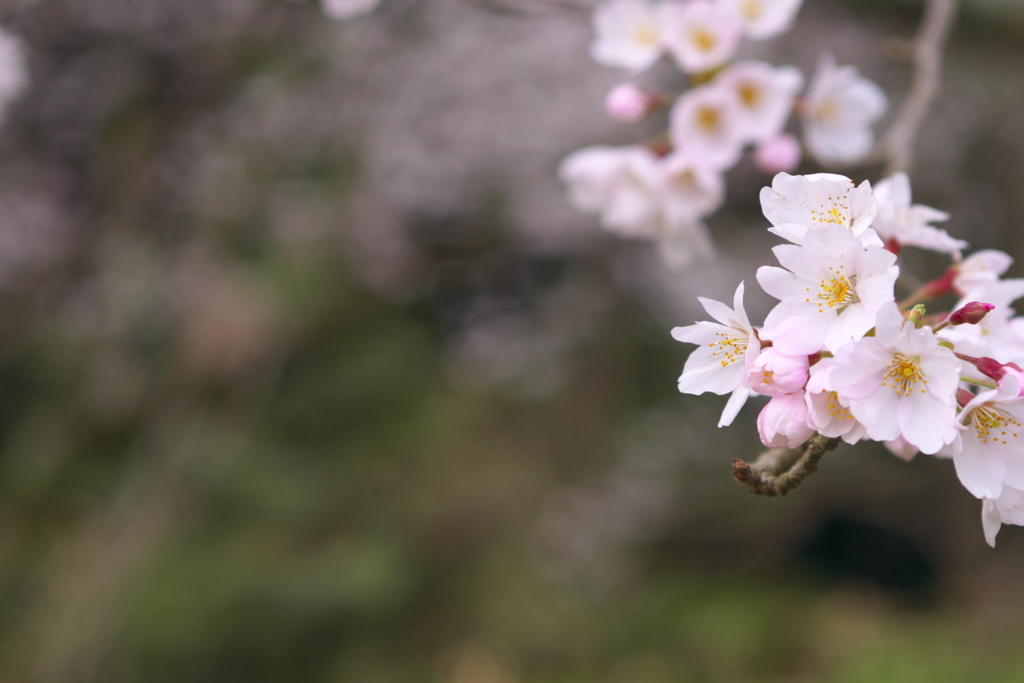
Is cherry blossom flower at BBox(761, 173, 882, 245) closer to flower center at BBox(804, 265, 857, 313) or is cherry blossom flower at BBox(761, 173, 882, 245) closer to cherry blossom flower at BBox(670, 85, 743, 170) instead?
flower center at BBox(804, 265, 857, 313)

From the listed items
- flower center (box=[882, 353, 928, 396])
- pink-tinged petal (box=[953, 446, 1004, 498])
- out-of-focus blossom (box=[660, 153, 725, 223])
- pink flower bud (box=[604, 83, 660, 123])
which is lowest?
out-of-focus blossom (box=[660, 153, 725, 223])

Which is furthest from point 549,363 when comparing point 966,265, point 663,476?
point 966,265

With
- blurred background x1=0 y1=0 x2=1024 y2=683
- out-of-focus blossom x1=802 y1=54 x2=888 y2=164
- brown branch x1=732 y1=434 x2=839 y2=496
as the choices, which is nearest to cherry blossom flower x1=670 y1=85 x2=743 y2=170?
out-of-focus blossom x1=802 y1=54 x2=888 y2=164

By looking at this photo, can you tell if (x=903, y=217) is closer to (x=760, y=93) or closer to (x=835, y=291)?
(x=835, y=291)

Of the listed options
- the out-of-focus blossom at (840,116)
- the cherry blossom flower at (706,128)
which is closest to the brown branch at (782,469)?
the cherry blossom flower at (706,128)

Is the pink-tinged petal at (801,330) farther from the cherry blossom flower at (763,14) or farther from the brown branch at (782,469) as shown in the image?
the cherry blossom flower at (763,14)

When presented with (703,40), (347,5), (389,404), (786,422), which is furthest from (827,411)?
(389,404)
